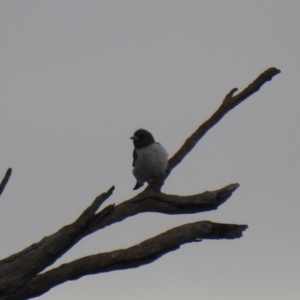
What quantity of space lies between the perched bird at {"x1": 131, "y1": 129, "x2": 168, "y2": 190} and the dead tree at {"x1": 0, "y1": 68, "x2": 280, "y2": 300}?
1.02m

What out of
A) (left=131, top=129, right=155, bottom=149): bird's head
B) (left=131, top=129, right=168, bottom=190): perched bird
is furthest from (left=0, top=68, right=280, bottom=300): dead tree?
(left=131, top=129, right=155, bottom=149): bird's head

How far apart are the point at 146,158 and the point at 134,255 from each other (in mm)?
3466

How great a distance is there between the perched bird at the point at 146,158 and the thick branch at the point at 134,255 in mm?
2377

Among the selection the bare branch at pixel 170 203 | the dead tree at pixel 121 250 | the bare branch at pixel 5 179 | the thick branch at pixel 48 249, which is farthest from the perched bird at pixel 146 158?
the bare branch at pixel 5 179

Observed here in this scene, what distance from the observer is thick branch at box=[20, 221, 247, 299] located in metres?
7.99

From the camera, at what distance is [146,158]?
11.5m

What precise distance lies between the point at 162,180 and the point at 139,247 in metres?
1.84

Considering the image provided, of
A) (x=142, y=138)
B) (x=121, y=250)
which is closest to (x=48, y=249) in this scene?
(x=121, y=250)

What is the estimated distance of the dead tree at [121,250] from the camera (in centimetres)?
753

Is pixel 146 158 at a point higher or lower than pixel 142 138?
lower

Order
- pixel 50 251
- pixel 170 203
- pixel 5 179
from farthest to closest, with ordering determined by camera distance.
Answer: pixel 170 203 → pixel 50 251 → pixel 5 179

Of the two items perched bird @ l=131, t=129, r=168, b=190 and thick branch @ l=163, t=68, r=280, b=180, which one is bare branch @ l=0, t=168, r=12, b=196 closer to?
thick branch @ l=163, t=68, r=280, b=180

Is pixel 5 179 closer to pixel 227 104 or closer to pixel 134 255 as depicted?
pixel 134 255

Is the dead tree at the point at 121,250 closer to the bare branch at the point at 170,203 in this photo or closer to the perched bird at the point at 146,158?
the bare branch at the point at 170,203
